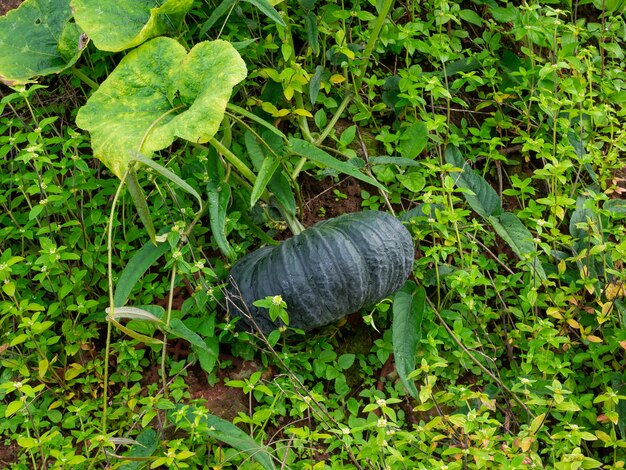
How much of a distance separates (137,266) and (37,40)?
1042mm

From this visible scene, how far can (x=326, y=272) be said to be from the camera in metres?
2.39

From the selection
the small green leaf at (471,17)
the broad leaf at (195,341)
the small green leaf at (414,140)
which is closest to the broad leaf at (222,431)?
the broad leaf at (195,341)

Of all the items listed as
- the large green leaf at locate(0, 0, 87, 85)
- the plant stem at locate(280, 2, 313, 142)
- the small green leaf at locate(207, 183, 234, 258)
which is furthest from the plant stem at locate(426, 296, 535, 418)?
the large green leaf at locate(0, 0, 87, 85)

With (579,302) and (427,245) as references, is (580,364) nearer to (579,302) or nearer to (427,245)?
(579,302)

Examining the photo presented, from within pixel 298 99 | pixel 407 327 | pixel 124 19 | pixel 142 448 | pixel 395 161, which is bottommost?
pixel 142 448

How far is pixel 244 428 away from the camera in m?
2.43

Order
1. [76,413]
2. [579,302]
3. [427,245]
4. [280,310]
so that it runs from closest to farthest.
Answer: [280,310], [76,413], [579,302], [427,245]

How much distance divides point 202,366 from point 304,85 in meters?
1.31

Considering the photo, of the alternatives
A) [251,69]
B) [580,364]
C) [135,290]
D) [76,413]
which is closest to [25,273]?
[135,290]

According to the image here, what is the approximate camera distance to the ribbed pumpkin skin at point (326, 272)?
94.3 inches

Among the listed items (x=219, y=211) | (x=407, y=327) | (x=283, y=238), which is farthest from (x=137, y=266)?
(x=407, y=327)

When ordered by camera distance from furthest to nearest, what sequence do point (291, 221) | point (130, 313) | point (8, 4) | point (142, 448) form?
point (8, 4), point (291, 221), point (142, 448), point (130, 313)

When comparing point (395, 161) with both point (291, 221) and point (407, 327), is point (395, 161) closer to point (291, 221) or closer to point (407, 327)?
point (291, 221)

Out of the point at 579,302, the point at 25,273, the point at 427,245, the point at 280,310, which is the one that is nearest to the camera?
the point at 280,310
